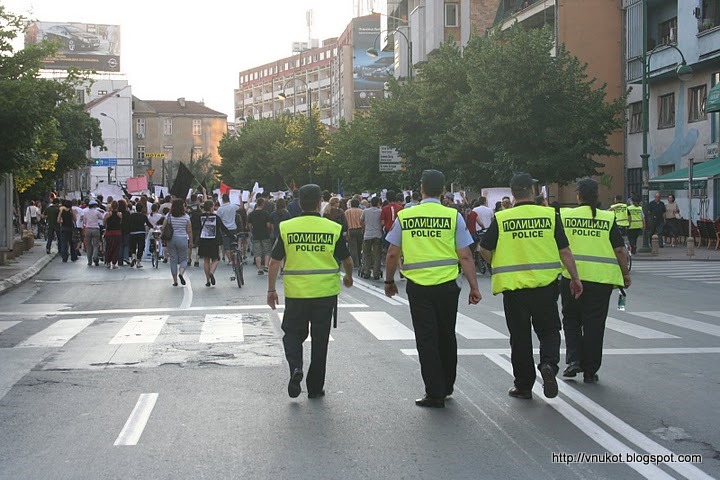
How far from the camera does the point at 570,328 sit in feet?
28.9

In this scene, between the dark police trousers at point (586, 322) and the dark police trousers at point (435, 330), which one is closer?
the dark police trousers at point (435, 330)

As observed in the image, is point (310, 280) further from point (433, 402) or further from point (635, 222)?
point (635, 222)

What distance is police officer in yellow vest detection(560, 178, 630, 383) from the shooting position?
857cm

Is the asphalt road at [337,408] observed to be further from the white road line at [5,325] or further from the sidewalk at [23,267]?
the sidewalk at [23,267]

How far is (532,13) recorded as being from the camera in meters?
48.1

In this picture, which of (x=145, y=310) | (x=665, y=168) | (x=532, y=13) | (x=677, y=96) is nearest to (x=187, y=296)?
(x=145, y=310)

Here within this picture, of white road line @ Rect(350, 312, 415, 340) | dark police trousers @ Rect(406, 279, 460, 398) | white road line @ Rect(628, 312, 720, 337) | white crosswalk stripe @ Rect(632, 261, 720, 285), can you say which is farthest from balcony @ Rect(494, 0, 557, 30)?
dark police trousers @ Rect(406, 279, 460, 398)

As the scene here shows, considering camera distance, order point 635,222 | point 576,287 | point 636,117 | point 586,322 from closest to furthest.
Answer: point 576,287 < point 586,322 < point 635,222 < point 636,117

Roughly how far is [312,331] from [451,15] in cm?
5560

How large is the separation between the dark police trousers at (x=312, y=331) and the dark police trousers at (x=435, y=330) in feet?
2.52

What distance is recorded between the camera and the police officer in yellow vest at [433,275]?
762 cm

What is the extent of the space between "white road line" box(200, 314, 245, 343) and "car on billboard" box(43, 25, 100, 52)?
109669 mm

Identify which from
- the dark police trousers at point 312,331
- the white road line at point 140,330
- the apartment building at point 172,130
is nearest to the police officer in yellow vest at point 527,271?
the dark police trousers at point 312,331

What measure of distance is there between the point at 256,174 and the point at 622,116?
180ft
